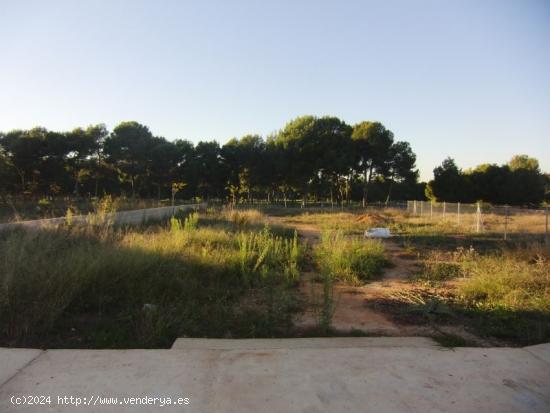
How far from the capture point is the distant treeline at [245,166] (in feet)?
115

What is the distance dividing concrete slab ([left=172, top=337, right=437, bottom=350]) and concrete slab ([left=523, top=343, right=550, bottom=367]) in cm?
83

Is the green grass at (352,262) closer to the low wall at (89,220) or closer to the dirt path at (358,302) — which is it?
the dirt path at (358,302)

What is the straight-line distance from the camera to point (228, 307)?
4.61 metres

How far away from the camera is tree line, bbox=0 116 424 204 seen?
110ft

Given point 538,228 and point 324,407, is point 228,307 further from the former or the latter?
point 538,228

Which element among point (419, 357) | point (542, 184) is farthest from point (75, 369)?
point (542, 184)

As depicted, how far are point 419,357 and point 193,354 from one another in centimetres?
194

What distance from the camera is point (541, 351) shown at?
3318 millimetres

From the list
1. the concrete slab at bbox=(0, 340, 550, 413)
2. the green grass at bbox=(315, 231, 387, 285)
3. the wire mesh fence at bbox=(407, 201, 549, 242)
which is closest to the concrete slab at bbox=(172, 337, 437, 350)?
the concrete slab at bbox=(0, 340, 550, 413)

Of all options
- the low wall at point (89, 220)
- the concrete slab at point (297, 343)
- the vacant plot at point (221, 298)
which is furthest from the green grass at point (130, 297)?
the low wall at point (89, 220)

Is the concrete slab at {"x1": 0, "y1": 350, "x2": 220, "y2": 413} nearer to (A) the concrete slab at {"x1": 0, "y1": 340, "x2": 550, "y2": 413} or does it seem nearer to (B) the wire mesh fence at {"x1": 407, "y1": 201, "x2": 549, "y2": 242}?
(A) the concrete slab at {"x1": 0, "y1": 340, "x2": 550, "y2": 413}

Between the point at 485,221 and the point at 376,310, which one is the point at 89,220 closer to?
the point at 376,310

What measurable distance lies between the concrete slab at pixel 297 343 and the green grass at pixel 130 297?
0.28 m

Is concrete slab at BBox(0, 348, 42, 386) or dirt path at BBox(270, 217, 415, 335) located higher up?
concrete slab at BBox(0, 348, 42, 386)
